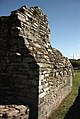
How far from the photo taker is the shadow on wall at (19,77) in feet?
21.6

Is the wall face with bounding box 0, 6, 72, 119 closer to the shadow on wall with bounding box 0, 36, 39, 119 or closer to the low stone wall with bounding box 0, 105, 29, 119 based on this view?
the shadow on wall with bounding box 0, 36, 39, 119

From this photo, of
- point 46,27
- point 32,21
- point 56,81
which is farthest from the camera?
point 46,27

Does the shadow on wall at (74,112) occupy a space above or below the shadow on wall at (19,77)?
below

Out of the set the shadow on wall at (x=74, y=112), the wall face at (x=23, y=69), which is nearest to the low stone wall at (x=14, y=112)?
the wall face at (x=23, y=69)

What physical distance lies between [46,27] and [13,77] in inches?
174

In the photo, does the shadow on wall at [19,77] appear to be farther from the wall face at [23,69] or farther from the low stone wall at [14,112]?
the low stone wall at [14,112]

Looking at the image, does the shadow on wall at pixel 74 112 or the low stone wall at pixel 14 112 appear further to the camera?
the shadow on wall at pixel 74 112

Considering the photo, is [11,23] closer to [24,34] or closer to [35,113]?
[24,34]

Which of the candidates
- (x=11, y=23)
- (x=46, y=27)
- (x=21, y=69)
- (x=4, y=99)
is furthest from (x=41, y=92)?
(x=46, y=27)

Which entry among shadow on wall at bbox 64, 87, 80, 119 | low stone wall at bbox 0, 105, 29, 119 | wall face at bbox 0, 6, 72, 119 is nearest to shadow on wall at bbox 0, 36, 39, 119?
wall face at bbox 0, 6, 72, 119

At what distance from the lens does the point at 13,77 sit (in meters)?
7.13

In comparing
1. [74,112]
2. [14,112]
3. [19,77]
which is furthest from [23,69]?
[74,112]

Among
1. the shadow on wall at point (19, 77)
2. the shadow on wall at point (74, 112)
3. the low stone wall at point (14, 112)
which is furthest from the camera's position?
the shadow on wall at point (74, 112)

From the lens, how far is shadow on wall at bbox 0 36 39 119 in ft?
21.6
